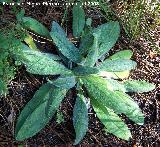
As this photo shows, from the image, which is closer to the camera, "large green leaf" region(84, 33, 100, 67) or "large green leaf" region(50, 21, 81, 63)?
"large green leaf" region(84, 33, 100, 67)

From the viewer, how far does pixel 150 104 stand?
231 centimetres

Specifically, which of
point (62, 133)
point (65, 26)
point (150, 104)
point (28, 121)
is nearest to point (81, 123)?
point (62, 133)

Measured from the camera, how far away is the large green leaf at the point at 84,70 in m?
2.09

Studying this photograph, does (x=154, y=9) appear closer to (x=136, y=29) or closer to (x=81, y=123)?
(x=136, y=29)

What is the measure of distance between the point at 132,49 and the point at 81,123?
2.00ft

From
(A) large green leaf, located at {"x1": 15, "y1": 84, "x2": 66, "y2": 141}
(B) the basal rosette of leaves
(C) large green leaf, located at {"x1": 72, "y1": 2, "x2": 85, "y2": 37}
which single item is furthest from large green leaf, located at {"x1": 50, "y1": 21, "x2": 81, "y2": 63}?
(A) large green leaf, located at {"x1": 15, "y1": 84, "x2": 66, "y2": 141}

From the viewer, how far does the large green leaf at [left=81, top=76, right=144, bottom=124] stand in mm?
2139

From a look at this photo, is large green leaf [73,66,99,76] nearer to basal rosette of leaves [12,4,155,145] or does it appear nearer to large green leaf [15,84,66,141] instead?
basal rosette of leaves [12,4,155,145]

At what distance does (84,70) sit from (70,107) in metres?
0.25

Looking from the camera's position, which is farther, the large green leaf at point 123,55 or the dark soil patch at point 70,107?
the large green leaf at point 123,55

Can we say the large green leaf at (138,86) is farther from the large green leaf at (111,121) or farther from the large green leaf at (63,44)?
the large green leaf at (63,44)

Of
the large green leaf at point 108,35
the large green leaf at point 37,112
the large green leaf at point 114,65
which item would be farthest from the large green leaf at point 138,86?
the large green leaf at point 37,112

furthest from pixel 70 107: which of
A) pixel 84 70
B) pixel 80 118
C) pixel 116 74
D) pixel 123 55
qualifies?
pixel 123 55

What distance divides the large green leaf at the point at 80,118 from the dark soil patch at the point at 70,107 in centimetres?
6
